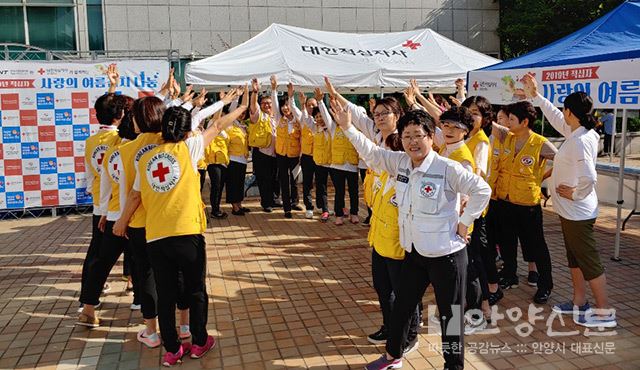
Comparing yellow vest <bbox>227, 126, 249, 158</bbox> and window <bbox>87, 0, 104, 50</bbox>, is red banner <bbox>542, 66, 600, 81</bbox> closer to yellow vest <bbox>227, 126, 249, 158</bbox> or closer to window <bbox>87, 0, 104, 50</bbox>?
yellow vest <bbox>227, 126, 249, 158</bbox>

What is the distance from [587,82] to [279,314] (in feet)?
12.0

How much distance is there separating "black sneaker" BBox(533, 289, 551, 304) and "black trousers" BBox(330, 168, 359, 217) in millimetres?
3542

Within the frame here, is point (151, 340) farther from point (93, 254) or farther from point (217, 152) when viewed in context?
point (217, 152)

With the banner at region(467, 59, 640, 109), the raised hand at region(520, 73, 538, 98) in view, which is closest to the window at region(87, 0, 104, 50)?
the banner at region(467, 59, 640, 109)

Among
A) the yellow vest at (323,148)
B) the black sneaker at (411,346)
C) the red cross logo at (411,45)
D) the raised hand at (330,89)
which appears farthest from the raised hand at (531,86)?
the red cross logo at (411,45)

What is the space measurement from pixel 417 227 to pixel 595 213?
1.95m

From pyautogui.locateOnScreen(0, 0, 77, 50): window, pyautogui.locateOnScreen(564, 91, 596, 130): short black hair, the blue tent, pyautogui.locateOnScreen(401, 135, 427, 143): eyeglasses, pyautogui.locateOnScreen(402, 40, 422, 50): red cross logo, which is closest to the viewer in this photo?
pyautogui.locateOnScreen(401, 135, 427, 143): eyeglasses

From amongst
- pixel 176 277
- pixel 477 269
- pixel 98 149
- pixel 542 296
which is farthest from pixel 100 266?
pixel 542 296

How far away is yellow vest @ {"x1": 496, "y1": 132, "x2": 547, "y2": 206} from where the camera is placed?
461 cm

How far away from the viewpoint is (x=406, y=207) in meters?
3.08

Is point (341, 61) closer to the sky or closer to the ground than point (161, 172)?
closer to the sky

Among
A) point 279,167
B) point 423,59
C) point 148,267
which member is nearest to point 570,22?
point 423,59

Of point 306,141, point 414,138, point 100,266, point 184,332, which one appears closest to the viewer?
point 414,138

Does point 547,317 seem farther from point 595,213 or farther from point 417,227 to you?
point 417,227
